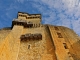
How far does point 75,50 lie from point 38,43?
5.45 meters

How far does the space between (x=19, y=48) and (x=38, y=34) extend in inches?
160

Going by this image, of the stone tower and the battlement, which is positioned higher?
the battlement

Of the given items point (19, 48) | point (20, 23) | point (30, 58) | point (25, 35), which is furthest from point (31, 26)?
point (30, 58)

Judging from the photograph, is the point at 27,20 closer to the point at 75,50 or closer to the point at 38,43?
the point at 38,43

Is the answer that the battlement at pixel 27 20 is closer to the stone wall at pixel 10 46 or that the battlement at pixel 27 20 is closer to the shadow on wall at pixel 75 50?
the stone wall at pixel 10 46

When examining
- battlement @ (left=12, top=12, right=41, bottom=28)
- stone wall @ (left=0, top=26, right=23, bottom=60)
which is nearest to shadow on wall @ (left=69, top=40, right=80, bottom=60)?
stone wall @ (left=0, top=26, right=23, bottom=60)

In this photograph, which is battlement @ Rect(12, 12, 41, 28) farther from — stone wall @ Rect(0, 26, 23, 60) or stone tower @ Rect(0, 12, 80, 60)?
stone wall @ Rect(0, 26, 23, 60)

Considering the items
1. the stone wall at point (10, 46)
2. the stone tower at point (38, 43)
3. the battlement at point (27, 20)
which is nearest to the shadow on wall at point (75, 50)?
the stone tower at point (38, 43)

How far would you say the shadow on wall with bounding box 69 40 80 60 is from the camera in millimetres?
26039

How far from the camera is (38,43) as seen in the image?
28266 millimetres

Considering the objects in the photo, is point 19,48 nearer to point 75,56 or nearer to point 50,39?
point 50,39

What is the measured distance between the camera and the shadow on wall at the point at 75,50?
85.4 ft

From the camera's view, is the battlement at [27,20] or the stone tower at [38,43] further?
the battlement at [27,20]

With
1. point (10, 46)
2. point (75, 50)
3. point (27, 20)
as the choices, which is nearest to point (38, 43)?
point (10, 46)
